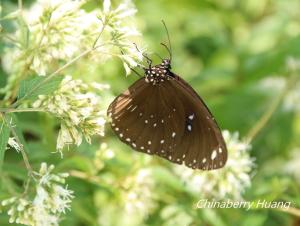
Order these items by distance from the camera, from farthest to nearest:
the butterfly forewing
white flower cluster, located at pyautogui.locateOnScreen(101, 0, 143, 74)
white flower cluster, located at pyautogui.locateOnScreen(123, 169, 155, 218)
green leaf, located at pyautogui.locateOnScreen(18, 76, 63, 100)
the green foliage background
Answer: the green foliage background
white flower cluster, located at pyautogui.locateOnScreen(123, 169, 155, 218)
the butterfly forewing
white flower cluster, located at pyautogui.locateOnScreen(101, 0, 143, 74)
green leaf, located at pyautogui.locateOnScreen(18, 76, 63, 100)

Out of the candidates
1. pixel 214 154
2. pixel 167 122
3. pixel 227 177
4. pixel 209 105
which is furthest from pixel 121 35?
pixel 209 105

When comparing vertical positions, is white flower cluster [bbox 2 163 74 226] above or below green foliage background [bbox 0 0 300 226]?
below

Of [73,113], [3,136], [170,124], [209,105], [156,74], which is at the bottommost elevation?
[3,136]

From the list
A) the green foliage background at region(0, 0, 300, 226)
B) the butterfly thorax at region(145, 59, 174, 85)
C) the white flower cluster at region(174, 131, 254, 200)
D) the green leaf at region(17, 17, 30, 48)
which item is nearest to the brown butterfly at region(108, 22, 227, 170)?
the butterfly thorax at region(145, 59, 174, 85)

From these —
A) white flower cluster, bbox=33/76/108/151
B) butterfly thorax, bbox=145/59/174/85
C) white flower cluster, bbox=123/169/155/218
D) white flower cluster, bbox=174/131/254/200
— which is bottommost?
white flower cluster, bbox=33/76/108/151

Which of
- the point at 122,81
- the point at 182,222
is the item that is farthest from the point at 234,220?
the point at 122,81

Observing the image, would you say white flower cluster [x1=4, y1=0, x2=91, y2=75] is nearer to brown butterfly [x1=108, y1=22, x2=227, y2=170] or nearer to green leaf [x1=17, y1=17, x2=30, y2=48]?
green leaf [x1=17, y1=17, x2=30, y2=48]

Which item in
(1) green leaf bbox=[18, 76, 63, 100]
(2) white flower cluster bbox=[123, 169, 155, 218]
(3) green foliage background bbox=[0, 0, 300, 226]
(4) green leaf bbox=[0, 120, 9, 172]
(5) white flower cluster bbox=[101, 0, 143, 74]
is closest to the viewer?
(4) green leaf bbox=[0, 120, 9, 172]

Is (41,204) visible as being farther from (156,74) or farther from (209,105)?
(209,105)
